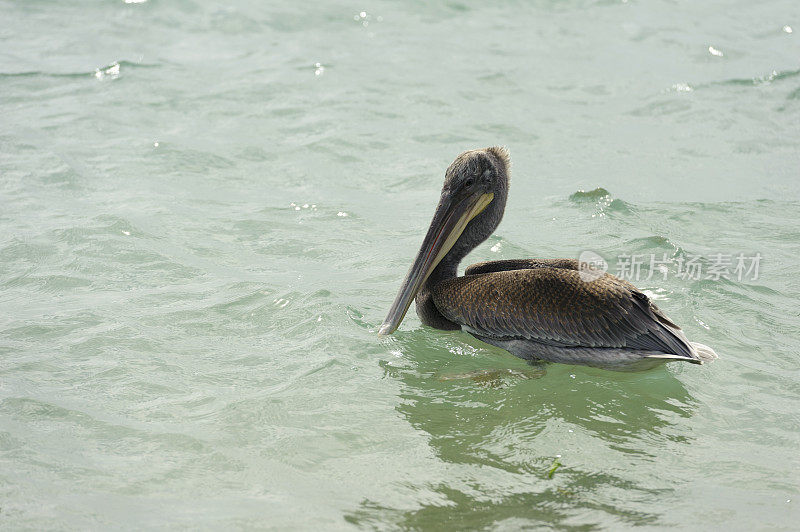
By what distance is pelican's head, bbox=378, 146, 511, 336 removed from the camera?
5.00 m

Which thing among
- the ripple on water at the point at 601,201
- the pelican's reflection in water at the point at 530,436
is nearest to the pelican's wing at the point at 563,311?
the pelican's reflection in water at the point at 530,436

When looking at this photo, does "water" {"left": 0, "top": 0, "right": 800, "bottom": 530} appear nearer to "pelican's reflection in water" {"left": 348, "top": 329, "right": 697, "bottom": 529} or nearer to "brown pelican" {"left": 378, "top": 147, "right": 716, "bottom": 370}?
"pelican's reflection in water" {"left": 348, "top": 329, "right": 697, "bottom": 529}

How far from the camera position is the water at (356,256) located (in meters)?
3.66

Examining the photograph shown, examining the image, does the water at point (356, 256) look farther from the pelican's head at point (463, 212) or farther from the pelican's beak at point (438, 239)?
the pelican's head at point (463, 212)

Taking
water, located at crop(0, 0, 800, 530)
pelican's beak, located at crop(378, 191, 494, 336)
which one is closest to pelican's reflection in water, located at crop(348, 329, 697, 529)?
water, located at crop(0, 0, 800, 530)

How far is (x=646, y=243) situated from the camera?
6.18 meters

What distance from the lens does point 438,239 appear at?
5.10 meters

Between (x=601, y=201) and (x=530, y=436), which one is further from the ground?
(x=601, y=201)

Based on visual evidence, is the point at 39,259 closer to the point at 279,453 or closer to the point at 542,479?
the point at 279,453

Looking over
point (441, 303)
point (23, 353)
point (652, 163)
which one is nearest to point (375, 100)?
point (652, 163)

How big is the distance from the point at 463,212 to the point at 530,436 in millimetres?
1592

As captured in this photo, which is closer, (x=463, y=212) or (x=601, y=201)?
(x=463, y=212)

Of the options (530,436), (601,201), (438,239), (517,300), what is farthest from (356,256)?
(530,436)

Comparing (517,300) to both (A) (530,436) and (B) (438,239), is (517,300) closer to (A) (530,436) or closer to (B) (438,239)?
(B) (438,239)
